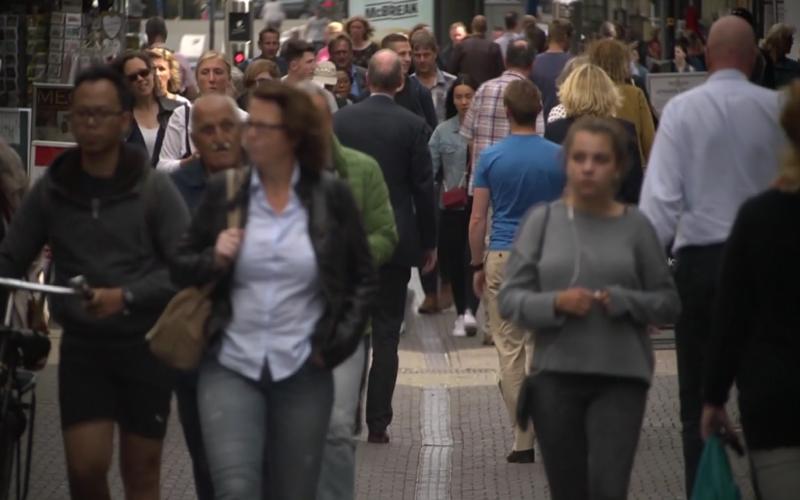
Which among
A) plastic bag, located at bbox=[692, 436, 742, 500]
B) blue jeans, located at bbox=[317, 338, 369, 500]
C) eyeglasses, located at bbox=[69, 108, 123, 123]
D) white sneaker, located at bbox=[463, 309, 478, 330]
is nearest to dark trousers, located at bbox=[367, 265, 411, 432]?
blue jeans, located at bbox=[317, 338, 369, 500]

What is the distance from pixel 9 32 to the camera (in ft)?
47.6

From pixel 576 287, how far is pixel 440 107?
36.1 ft

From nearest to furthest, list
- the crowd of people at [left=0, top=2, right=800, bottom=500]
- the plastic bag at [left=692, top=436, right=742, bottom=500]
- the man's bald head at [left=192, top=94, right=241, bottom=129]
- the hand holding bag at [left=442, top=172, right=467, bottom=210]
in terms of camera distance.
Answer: the crowd of people at [left=0, top=2, right=800, bottom=500] → the plastic bag at [left=692, top=436, right=742, bottom=500] → the man's bald head at [left=192, top=94, right=241, bottom=129] → the hand holding bag at [left=442, top=172, right=467, bottom=210]

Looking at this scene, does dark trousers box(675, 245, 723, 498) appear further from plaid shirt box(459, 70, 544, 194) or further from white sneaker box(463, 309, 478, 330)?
white sneaker box(463, 309, 478, 330)

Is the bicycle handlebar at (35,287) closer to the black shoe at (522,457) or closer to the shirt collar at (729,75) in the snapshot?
the shirt collar at (729,75)

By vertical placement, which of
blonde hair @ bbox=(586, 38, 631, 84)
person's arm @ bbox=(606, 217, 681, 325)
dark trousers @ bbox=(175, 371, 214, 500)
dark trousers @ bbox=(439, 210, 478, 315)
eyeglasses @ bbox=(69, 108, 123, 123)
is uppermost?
blonde hair @ bbox=(586, 38, 631, 84)

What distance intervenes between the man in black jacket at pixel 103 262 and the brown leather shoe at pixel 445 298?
8.93 metres

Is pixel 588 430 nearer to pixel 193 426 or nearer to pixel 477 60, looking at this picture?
pixel 193 426

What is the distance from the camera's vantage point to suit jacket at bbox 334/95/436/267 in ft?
33.0

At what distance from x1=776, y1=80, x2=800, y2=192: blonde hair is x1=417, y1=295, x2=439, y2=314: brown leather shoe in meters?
10.0

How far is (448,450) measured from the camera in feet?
33.6

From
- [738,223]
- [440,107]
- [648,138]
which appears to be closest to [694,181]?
[738,223]

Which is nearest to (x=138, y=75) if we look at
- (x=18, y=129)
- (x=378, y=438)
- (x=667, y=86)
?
(x=378, y=438)

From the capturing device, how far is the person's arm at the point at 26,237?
21.9ft
